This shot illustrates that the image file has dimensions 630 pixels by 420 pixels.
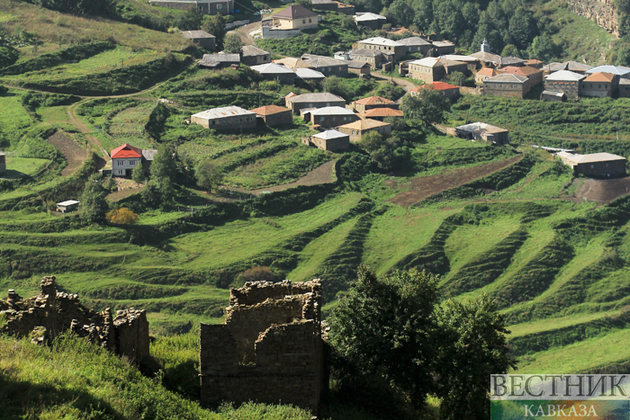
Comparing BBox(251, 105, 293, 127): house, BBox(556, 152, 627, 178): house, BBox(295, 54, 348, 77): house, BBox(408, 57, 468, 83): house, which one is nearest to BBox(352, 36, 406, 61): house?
BBox(408, 57, 468, 83): house

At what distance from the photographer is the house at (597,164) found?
87000 millimetres

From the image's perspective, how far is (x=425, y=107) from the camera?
95750 mm

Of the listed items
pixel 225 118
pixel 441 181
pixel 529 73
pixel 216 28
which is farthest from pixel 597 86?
pixel 225 118

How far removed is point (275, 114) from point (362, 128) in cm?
934

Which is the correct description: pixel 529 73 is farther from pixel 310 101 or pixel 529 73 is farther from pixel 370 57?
pixel 310 101

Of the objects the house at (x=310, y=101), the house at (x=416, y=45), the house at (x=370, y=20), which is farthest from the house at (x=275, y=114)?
the house at (x=370, y=20)

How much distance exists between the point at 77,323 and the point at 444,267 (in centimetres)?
4666

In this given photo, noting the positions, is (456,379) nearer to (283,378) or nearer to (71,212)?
(283,378)

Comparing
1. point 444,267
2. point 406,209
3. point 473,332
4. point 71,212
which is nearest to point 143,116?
point 71,212

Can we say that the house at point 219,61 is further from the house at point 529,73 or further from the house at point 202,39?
the house at point 529,73

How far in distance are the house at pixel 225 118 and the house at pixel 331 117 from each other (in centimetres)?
732

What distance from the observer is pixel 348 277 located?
201 feet

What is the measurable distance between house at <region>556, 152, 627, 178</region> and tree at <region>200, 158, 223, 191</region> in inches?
1481

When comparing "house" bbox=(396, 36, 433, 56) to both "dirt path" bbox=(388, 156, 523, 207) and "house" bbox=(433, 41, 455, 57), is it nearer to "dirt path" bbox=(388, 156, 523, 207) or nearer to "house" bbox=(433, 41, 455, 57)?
"house" bbox=(433, 41, 455, 57)
